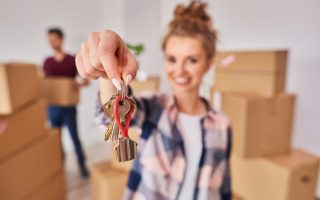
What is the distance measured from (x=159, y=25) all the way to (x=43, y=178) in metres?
1.35

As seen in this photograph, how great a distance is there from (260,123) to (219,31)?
529mm

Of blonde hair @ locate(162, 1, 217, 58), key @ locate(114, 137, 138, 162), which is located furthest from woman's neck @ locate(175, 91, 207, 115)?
key @ locate(114, 137, 138, 162)

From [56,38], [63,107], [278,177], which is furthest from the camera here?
[56,38]

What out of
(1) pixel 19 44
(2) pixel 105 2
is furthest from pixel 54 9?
(2) pixel 105 2

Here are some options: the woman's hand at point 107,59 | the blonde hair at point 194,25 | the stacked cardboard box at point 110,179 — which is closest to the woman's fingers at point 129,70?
the woman's hand at point 107,59

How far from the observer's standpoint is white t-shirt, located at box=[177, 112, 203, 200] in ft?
1.96

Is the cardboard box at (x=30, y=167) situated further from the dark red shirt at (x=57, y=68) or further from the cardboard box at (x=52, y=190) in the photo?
the dark red shirt at (x=57, y=68)

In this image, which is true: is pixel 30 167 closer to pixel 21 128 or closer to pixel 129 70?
pixel 21 128

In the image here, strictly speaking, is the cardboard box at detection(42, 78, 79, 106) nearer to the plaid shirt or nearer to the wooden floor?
the wooden floor

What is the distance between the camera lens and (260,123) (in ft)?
3.04

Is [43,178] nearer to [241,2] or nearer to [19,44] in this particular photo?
[19,44]

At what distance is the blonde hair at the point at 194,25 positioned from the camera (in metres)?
0.64

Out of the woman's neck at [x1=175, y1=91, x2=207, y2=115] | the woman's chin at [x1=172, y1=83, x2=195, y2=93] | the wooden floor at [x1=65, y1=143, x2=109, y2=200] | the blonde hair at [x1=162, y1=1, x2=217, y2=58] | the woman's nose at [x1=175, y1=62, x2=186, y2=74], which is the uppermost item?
the blonde hair at [x1=162, y1=1, x2=217, y2=58]

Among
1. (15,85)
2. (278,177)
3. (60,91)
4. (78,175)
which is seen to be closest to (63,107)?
(60,91)
